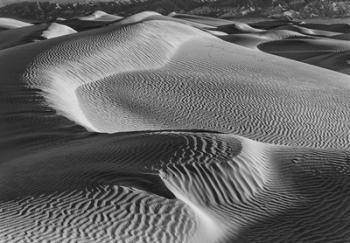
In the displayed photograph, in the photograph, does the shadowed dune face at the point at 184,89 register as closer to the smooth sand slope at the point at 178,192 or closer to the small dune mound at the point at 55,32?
the smooth sand slope at the point at 178,192

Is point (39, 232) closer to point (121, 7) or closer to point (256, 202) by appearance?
point (256, 202)

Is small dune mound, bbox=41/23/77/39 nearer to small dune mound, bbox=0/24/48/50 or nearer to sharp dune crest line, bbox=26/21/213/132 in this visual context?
small dune mound, bbox=0/24/48/50

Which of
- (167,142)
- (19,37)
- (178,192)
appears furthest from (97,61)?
(19,37)

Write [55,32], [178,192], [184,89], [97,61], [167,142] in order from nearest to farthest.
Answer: [178,192] → [167,142] → [184,89] → [97,61] → [55,32]

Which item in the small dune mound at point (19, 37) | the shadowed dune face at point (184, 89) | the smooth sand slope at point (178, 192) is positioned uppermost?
the smooth sand slope at point (178, 192)

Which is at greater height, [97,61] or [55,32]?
[97,61]

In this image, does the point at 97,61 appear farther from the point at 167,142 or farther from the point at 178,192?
the point at 178,192

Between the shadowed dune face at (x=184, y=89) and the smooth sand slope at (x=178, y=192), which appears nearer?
the smooth sand slope at (x=178, y=192)

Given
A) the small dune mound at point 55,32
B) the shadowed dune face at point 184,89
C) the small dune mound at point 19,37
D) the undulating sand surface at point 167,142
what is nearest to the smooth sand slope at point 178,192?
the undulating sand surface at point 167,142

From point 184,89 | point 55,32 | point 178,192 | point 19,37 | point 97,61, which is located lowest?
point 19,37
